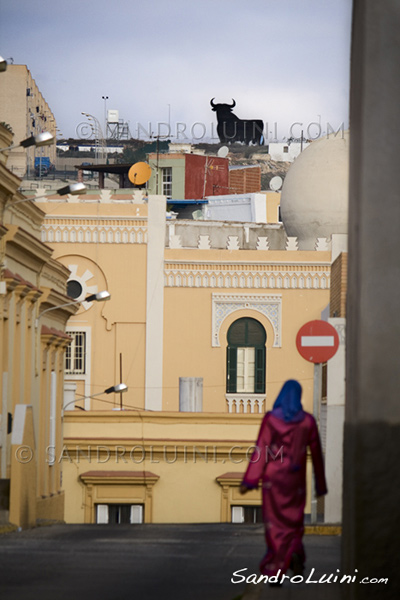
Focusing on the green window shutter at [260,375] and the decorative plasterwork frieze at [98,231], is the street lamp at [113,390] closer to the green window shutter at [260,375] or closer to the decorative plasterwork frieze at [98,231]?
the green window shutter at [260,375]

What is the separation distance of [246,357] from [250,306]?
4.90ft

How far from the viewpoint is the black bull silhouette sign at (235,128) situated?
82.9 meters

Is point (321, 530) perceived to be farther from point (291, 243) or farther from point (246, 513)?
point (291, 243)

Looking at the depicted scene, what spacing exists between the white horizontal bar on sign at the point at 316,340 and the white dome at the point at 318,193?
2229 cm

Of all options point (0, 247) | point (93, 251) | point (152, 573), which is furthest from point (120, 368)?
point (152, 573)

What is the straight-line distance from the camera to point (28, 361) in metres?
23.2

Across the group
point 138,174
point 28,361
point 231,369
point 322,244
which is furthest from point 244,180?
point 28,361

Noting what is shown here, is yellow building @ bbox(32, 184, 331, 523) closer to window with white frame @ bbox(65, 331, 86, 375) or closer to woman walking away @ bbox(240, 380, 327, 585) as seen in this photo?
window with white frame @ bbox(65, 331, 86, 375)

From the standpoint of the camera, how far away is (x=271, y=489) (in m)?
7.81

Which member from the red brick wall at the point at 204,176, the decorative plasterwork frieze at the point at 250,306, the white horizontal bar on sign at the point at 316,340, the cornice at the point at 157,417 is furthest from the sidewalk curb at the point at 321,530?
the red brick wall at the point at 204,176

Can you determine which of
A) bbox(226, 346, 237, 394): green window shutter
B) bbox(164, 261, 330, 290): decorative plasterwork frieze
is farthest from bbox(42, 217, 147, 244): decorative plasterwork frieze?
bbox(226, 346, 237, 394): green window shutter

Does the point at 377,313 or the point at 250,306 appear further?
the point at 250,306

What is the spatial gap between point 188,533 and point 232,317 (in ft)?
69.1

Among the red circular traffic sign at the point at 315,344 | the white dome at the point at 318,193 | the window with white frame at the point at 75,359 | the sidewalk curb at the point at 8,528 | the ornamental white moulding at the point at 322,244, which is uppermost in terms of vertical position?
the white dome at the point at 318,193
